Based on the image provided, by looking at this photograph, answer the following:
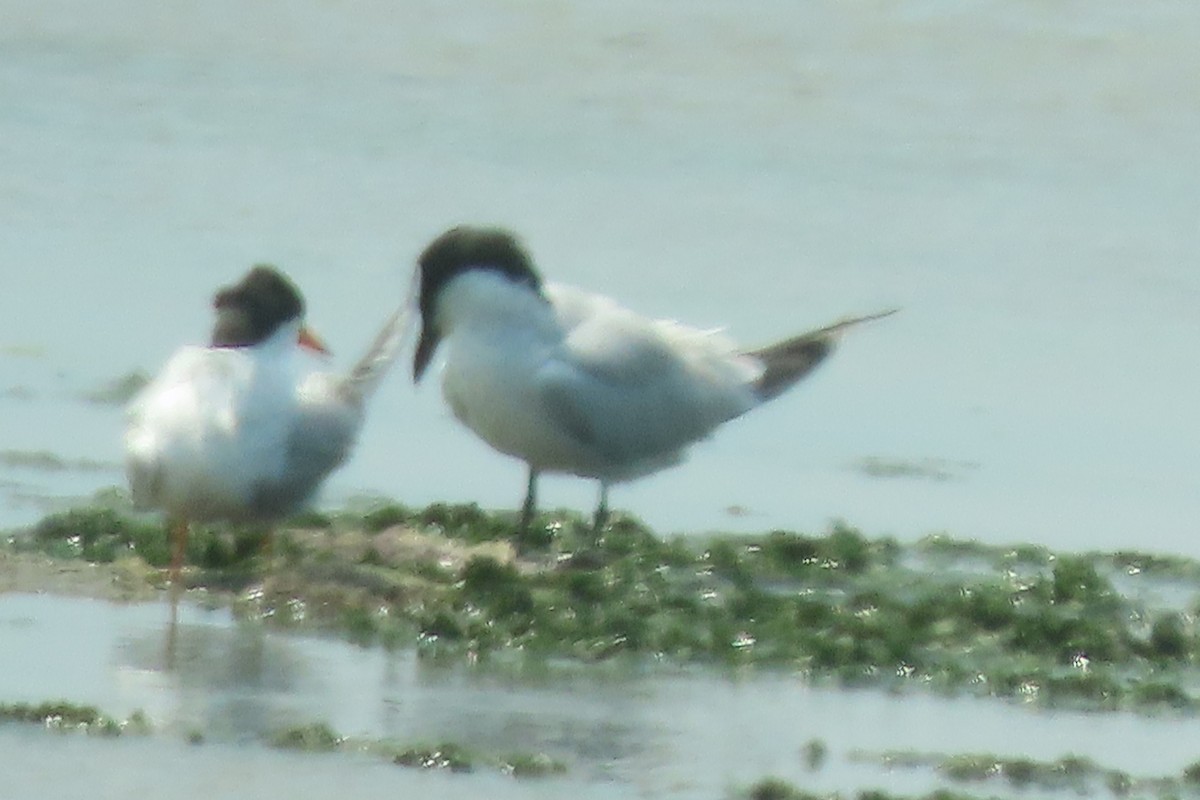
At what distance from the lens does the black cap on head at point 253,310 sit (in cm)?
767

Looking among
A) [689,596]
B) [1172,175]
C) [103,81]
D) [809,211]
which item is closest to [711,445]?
[689,596]

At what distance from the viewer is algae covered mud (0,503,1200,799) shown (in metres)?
5.61

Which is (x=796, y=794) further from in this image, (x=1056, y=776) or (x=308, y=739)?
(x=308, y=739)

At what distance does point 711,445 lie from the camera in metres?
9.46

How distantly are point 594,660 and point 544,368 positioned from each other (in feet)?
4.52

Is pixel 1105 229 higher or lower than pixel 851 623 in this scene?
higher

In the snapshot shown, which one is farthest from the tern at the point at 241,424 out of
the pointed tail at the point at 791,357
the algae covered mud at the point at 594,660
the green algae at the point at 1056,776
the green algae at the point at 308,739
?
the green algae at the point at 1056,776

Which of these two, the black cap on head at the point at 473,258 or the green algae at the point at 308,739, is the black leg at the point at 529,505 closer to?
the black cap on head at the point at 473,258

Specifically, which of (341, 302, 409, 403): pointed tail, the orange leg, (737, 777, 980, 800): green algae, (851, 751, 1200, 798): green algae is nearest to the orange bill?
(341, 302, 409, 403): pointed tail

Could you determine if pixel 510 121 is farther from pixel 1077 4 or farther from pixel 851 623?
pixel 851 623

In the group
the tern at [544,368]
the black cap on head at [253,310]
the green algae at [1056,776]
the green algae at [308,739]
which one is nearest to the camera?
the green algae at [308,739]

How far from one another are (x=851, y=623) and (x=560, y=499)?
2.36m

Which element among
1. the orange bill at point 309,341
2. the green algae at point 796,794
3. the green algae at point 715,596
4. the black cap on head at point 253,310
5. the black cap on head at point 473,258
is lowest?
the green algae at point 796,794

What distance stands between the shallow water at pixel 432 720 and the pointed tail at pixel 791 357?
2151 mm
